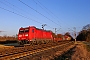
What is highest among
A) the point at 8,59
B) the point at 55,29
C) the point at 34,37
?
the point at 55,29

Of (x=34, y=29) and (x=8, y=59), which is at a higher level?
(x=34, y=29)

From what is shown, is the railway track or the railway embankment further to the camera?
the railway embankment

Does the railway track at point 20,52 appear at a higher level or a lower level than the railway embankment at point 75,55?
higher

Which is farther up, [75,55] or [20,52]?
[20,52]

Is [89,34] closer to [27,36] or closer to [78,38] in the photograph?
[78,38]

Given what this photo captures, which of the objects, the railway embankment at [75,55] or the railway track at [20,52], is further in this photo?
the railway embankment at [75,55]

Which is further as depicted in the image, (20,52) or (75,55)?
(20,52)

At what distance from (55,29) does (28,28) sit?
158ft

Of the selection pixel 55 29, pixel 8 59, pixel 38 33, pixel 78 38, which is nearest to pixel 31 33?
pixel 38 33

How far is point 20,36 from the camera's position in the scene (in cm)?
3378

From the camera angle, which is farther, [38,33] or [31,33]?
[38,33]

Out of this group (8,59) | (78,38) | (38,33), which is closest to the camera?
(8,59)

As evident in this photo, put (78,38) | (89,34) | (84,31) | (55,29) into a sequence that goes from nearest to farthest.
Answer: (55,29) < (89,34) < (84,31) < (78,38)

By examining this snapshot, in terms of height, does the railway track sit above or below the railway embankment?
above
